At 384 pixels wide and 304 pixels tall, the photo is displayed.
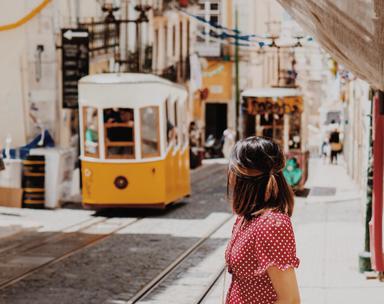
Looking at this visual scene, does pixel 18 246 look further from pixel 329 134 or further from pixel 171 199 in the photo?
pixel 329 134

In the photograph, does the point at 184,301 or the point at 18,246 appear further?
the point at 18,246

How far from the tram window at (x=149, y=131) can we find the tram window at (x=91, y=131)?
32.5 inches

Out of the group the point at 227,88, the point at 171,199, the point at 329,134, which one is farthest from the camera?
the point at 227,88

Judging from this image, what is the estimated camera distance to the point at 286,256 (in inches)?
151

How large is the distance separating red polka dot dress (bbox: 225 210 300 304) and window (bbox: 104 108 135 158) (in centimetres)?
1383

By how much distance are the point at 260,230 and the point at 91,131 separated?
14375 mm

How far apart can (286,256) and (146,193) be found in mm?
14348

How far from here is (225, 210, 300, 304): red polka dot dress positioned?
3.83 metres

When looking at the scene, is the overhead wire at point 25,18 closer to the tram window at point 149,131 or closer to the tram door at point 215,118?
the tram window at point 149,131

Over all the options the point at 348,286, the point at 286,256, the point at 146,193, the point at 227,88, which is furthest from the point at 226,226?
the point at 227,88

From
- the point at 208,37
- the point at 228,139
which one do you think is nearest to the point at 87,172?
the point at 228,139

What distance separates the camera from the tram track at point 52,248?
39.2 feet

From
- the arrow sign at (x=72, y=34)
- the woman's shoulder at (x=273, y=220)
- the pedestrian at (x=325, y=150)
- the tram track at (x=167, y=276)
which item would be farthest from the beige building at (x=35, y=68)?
the woman's shoulder at (x=273, y=220)

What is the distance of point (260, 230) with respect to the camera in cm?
388
